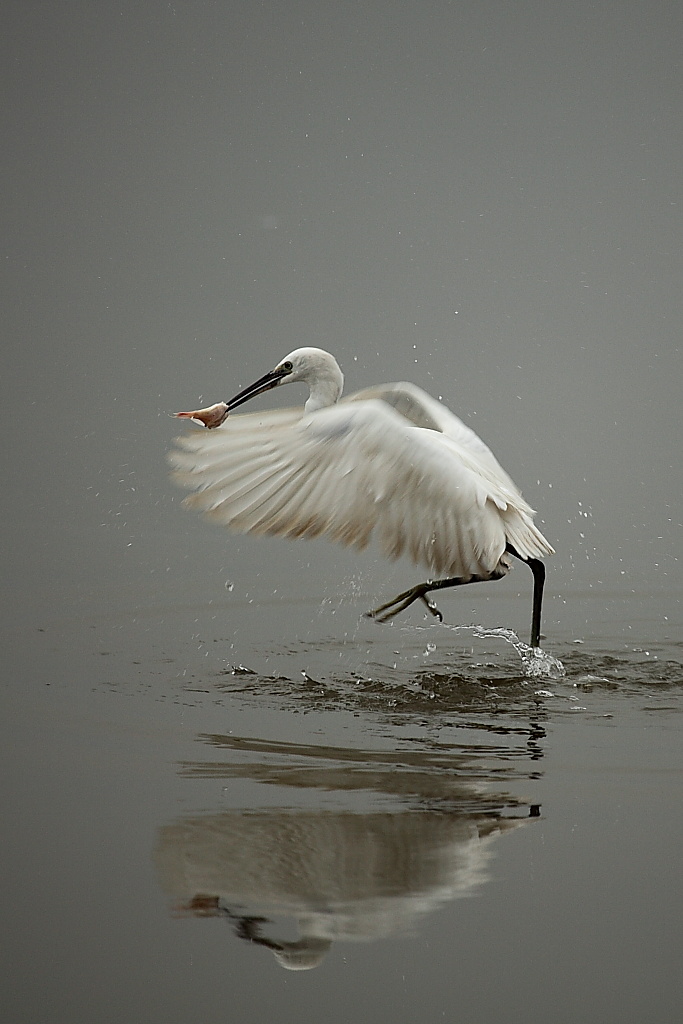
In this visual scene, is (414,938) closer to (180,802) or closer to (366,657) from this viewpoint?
(180,802)

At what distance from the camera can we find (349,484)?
3.76 m

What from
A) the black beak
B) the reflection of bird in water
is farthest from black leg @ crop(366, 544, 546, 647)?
the reflection of bird in water

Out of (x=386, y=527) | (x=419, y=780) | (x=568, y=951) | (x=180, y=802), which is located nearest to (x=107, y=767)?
(x=180, y=802)

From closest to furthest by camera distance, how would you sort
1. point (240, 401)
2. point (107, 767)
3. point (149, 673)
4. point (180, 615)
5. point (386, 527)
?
point (107, 767) → point (386, 527) → point (149, 673) → point (240, 401) → point (180, 615)

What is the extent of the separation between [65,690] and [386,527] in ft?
3.32

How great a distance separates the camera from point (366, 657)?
14.3 feet

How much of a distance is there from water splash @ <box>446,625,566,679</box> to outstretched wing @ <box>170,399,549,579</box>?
0.47 metres

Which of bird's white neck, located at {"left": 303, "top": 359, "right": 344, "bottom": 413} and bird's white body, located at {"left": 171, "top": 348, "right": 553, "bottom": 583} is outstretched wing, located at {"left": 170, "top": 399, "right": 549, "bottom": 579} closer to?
bird's white body, located at {"left": 171, "top": 348, "right": 553, "bottom": 583}

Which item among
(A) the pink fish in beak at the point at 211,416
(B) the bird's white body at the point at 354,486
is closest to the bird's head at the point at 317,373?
(A) the pink fish in beak at the point at 211,416

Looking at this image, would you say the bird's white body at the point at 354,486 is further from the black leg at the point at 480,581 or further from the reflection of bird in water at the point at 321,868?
the reflection of bird in water at the point at 321,868

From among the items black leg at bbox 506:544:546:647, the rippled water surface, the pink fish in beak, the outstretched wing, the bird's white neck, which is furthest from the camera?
the bird's white neck

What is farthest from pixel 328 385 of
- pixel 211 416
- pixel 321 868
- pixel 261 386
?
pixel 321 868

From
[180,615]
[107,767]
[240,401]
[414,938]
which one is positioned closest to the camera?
[414,938]

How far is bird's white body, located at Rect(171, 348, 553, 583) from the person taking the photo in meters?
3.74
